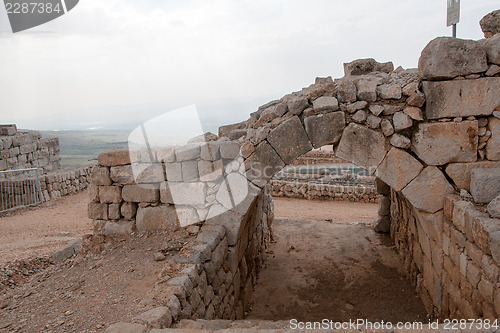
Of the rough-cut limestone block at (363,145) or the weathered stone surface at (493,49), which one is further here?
the rough-cut limestone block at (363,145)

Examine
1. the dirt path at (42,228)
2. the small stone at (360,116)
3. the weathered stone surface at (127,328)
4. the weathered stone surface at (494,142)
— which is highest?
the small stone at (360,116)

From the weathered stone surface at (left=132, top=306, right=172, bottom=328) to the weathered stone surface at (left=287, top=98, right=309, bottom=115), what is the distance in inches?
105

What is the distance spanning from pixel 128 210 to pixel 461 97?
430 cm

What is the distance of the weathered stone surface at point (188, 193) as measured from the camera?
4352 mm

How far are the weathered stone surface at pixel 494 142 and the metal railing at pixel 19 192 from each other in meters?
11.4

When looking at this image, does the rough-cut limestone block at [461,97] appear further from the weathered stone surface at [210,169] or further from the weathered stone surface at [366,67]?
the weathered stone surface at [210,169]


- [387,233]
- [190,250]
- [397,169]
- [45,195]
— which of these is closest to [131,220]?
[190,250]

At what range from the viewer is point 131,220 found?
4.54 metres

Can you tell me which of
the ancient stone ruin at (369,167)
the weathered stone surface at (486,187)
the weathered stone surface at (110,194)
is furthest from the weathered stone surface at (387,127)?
the weathered stone surface at (110,194)

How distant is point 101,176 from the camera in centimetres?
450

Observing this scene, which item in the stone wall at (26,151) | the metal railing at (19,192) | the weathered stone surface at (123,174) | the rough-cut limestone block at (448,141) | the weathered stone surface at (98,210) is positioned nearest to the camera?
the rough-cut limestone block at (448,141)

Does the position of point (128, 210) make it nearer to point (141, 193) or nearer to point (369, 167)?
point (141, 193)

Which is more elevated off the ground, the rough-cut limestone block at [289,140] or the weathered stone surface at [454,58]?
the weathered stone surface at [454,58]

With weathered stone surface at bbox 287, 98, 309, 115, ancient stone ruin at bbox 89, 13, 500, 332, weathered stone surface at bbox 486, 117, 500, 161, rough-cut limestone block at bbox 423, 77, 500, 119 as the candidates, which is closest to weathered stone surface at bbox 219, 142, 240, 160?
ancient stone ruin at bbox 89, 13, 500, 332
